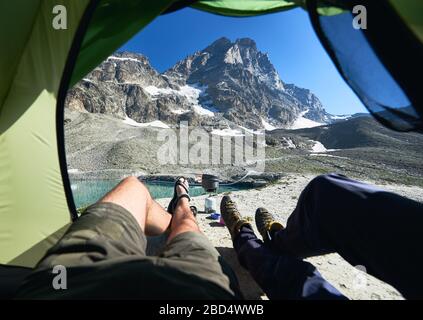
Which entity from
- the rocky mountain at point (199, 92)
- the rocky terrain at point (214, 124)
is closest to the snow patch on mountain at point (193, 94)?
the rocky mountain at point (199, 92)

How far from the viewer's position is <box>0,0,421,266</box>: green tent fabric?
4.91ft

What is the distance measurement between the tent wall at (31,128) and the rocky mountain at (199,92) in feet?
211

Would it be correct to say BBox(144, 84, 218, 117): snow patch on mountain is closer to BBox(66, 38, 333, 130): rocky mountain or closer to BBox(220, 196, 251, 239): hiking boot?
BBox(66, 38, 333, 130): rocky mountain

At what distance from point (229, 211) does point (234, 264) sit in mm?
451

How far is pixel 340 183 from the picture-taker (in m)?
1.13

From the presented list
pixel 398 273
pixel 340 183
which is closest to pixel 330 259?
pixel 340 183

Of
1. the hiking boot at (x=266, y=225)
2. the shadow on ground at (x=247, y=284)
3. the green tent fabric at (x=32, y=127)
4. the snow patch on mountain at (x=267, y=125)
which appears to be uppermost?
the snow patch on mountain at (x=267, y=125)

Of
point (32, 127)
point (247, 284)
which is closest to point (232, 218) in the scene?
point (247, 284)

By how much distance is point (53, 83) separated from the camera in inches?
66.7

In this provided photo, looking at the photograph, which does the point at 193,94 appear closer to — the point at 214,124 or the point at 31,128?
the point at 214,124

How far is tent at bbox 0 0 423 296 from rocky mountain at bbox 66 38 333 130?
6437 cm

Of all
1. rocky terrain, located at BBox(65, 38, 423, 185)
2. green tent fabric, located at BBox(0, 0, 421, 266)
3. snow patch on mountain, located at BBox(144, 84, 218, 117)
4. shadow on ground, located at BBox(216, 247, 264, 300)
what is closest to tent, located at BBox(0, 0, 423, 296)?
green tent fabric, located at BBox(0, 0, 421, 266)

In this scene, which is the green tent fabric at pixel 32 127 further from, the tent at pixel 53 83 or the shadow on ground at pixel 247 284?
the shadow on ground at pixel 247 284

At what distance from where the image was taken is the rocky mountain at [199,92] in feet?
254
